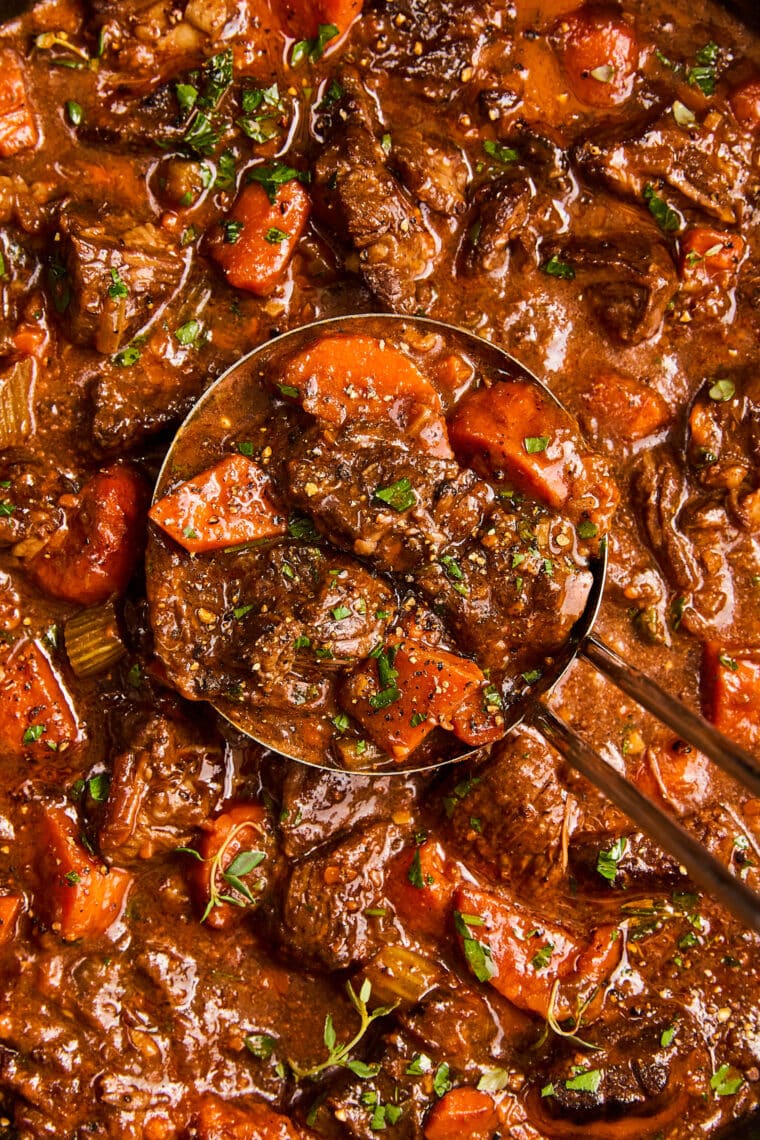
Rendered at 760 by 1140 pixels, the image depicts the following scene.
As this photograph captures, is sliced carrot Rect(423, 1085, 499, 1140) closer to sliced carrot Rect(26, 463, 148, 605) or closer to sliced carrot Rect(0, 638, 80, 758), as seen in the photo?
sliced carrot Rect(0, 638, 80, 758)

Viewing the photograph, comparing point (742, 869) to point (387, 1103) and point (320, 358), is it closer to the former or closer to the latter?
point (387, 1103)

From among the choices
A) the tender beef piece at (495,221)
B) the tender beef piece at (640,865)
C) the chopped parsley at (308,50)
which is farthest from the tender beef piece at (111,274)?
the tender beef piece at (640,865)

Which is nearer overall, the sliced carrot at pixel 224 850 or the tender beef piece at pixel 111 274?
the tender beef piece at pixel 111 274

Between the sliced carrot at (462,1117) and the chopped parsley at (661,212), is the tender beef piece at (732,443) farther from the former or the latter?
the sliced carrot at (462,1117)

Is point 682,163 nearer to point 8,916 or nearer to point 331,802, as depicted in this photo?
point 331,802

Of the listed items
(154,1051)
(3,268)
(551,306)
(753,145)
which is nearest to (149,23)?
(3,268)
